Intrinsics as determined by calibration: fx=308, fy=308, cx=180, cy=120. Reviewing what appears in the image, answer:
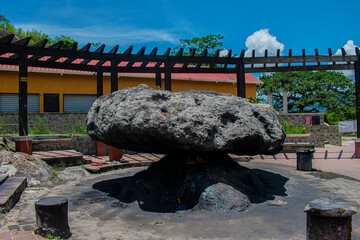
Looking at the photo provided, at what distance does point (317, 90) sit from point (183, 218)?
3528 cm

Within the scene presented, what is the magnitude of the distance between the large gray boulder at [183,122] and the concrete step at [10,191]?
178 cm

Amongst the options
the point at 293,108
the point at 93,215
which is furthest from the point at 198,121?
the point at 293,108

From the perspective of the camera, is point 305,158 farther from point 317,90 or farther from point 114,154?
point 317,90

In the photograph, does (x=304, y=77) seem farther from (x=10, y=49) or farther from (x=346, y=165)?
(x=10, y=49)

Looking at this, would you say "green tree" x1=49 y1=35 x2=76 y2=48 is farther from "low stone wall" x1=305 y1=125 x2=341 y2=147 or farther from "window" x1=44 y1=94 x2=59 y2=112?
"low stone wall" x1=305 y1=125 x2=341 y2=147

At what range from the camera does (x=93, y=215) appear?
16.6 feet

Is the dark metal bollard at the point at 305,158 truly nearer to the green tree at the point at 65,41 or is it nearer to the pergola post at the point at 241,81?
the pergola post at the point at 241,81

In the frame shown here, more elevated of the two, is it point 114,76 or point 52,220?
point 114,76

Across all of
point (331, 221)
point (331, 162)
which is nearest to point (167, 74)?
point (331, 162)

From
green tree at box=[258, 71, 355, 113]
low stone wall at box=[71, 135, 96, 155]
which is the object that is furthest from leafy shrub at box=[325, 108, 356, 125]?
low stone wall at box=[71, 135, 96, 155]

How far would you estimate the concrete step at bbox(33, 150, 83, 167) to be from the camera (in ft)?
29.2

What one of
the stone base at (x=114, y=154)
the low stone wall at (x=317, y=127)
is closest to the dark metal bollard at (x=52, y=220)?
the stone base at (x=114, y=154)

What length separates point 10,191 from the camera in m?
5.45

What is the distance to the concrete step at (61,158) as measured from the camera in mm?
8891
